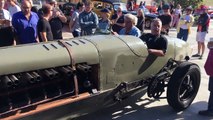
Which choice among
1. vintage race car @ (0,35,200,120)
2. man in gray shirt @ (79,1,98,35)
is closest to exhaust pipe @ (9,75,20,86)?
vintage race car @ (0,35,200,120)

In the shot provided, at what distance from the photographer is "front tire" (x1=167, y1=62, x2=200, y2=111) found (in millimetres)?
4492

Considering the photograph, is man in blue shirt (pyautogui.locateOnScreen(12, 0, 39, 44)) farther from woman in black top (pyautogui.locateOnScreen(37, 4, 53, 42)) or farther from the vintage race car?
the vintage race car

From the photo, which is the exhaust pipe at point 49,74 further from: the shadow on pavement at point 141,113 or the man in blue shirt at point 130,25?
the man in blue shirt at point 130,25

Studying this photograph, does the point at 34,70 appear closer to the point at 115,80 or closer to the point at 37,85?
the point at 37,85

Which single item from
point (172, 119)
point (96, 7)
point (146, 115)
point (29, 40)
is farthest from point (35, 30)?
point (96, 7)

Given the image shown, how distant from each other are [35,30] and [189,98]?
9.19 ft

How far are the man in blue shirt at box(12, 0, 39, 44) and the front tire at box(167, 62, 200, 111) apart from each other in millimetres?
2392

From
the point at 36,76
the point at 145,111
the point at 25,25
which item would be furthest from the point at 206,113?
the point at 25,25

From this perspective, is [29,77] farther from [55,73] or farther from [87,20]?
[87,20]

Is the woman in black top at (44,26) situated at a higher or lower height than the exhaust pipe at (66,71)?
higher

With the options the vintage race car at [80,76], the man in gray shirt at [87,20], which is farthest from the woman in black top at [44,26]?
the man in gray shirt at [87,20]

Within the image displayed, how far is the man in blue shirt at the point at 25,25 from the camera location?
4887 millimetres

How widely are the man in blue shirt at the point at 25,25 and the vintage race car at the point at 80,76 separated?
144 cm

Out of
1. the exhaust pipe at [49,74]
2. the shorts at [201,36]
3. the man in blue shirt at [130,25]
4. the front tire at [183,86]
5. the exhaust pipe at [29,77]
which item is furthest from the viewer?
the shorts at [201,36]
